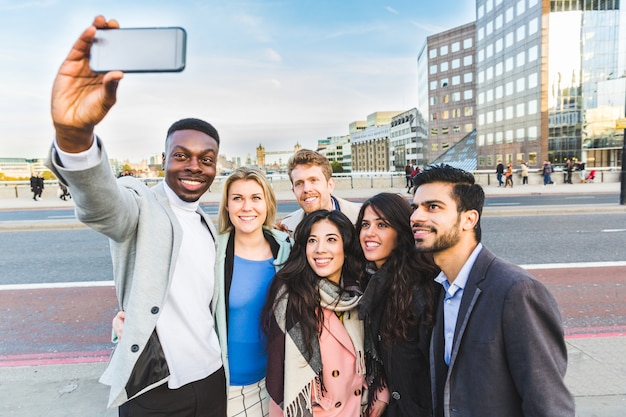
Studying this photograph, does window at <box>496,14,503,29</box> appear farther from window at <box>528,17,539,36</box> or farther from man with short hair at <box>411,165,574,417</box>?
man with short hair at <box>411,165,574,417</box>

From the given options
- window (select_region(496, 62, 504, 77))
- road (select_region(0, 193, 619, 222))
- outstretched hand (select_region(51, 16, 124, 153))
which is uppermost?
window (select_region(496, 62, 504, 77))

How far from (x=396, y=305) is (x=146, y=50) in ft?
5.67

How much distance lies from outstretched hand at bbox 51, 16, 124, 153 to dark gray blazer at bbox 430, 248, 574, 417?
5.27ft

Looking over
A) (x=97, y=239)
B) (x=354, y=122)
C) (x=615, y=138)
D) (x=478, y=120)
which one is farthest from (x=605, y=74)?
(x=354, y=122)

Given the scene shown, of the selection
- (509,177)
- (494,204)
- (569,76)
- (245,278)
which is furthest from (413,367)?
(569,76)

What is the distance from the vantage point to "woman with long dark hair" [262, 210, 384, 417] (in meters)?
2.22

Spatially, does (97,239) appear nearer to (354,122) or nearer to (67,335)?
(67,335)

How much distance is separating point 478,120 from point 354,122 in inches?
4746

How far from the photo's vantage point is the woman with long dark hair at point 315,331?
2.22 meters

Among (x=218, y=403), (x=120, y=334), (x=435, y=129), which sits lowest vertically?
(x=218, y=403)

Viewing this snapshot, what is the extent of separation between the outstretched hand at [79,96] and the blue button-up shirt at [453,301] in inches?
64.0

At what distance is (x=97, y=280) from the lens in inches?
280

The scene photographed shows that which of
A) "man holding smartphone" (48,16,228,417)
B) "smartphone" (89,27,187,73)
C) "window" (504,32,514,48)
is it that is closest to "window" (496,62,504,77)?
"window" (504,32,514,48)

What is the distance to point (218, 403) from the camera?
2.14 meters
